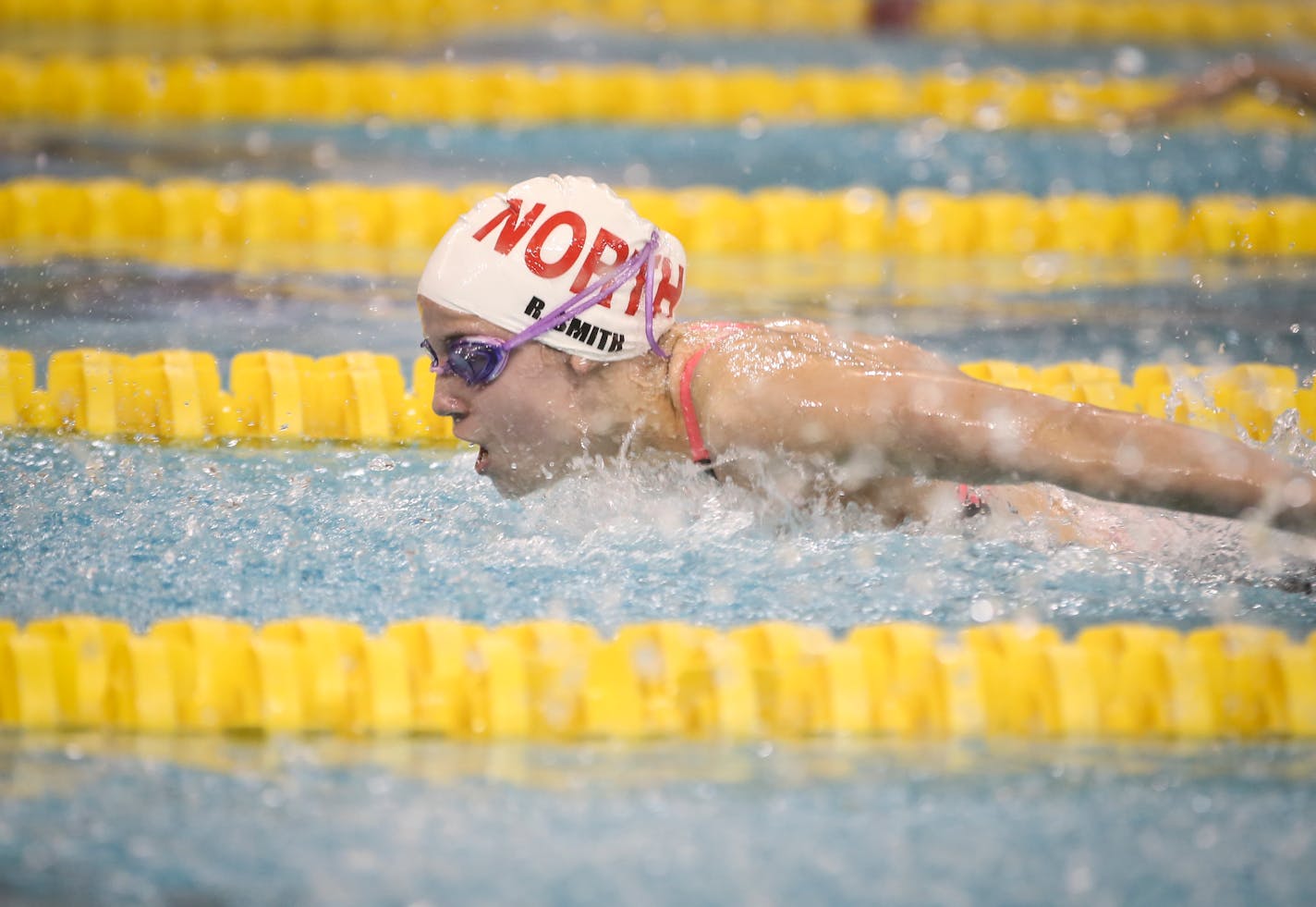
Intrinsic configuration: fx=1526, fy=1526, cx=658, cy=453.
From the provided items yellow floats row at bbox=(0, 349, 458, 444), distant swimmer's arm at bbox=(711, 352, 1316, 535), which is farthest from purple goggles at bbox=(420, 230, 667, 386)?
yellow floats row at bbox=(0, 349, 458, 444)

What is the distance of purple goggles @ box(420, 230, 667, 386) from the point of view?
2.67 meters

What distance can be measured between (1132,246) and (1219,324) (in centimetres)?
82

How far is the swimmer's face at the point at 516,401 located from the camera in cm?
269

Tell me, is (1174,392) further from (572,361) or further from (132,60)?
(132,60)

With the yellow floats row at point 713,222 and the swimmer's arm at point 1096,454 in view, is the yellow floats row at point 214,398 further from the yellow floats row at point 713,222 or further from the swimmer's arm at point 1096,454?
the swimmer's arm at point 1096,454

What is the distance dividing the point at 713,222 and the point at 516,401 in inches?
116

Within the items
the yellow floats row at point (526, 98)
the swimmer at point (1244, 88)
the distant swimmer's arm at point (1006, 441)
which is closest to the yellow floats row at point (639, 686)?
the distant swimmer's arm at point (1006, 441)

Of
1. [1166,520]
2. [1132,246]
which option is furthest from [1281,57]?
[1166,520]

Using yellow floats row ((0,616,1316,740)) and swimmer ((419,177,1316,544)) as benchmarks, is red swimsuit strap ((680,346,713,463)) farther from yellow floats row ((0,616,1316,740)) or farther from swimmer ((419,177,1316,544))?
yellow floats row ((0,616,1316,740))

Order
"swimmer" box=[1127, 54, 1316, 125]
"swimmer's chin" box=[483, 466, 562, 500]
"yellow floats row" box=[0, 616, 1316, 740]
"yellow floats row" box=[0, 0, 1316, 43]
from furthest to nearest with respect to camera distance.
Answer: "yellow floats row" box=[0, 0, 1316, 43]
"swimmer" box=[1127, 54, 1316, 125]
"swimmer's chin" box=[483, 466, 562, 500]
"yellow floats row" box=[0, 616, 1316, 740]

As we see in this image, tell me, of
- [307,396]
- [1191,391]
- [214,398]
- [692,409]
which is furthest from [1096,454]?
[214,398]

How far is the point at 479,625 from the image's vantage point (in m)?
2.63

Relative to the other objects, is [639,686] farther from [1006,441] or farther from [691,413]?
[1006,441]

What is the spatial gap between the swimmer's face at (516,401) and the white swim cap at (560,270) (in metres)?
0.03
